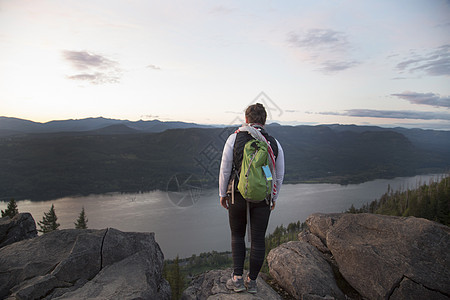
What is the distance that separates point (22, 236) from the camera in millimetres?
5449

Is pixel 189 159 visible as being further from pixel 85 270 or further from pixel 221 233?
pixel 85 270

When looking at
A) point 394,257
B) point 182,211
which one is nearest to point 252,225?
point 394,257

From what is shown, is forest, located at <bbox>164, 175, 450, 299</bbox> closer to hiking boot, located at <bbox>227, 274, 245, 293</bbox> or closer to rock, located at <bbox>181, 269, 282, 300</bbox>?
rock, located at <bbox>181, 269, 282, 300</bbox>

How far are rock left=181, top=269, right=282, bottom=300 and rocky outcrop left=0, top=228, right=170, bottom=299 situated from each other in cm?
46

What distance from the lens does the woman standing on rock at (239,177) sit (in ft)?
11.6

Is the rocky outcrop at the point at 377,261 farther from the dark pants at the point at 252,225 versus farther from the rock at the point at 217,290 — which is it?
the dark pants at the point at 252,225

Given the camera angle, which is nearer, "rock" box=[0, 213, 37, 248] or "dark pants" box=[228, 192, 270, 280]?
"dark pants" box=[228, 192, 270, 280]

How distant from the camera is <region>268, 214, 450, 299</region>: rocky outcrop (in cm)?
405

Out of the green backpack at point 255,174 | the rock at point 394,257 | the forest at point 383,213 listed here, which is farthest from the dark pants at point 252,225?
the forest at point 383,213

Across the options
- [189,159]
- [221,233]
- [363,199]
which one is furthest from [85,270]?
[189,159]

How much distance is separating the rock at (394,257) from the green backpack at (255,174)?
99.8 inches

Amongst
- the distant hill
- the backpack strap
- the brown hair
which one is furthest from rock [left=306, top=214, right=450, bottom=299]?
the distant hill

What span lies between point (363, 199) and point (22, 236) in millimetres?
95508

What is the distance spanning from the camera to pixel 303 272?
471cm
